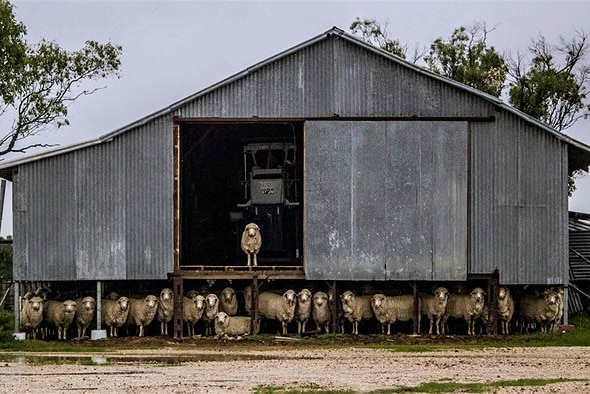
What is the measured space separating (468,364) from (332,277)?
38.4ft

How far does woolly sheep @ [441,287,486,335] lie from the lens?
45.2 meters

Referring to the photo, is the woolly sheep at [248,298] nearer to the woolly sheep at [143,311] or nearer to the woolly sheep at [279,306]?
the woolly sheep at [279,306]

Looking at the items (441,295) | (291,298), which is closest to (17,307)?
(291,298)

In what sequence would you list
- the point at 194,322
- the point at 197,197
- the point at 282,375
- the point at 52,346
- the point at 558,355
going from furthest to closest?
the point at 197,197 → the point at 194,322 → the point at 52,346 → the point at 558,355 → the point at 282,375

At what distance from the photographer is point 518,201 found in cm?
4478

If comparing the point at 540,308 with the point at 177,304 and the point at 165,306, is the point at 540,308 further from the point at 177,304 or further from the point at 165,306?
the point at 165,306

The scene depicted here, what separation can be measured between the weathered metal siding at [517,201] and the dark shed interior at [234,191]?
20.5 feet

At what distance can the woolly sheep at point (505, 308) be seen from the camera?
45.3m

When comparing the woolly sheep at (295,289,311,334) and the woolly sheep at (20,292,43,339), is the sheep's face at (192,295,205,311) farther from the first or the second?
the woolly sheep at (20,292,43,339)

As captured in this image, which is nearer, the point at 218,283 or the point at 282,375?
the point at 282,375

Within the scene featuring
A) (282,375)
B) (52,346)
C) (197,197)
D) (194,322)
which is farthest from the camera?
(197,197)

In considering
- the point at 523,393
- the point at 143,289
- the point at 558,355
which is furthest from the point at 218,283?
the point at 523,393

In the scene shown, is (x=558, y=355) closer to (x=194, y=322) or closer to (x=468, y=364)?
(x=468, y=364)

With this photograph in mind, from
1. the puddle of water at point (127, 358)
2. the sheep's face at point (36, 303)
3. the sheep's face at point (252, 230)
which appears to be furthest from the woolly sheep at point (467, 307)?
the sheep's face at point (36, 303)
